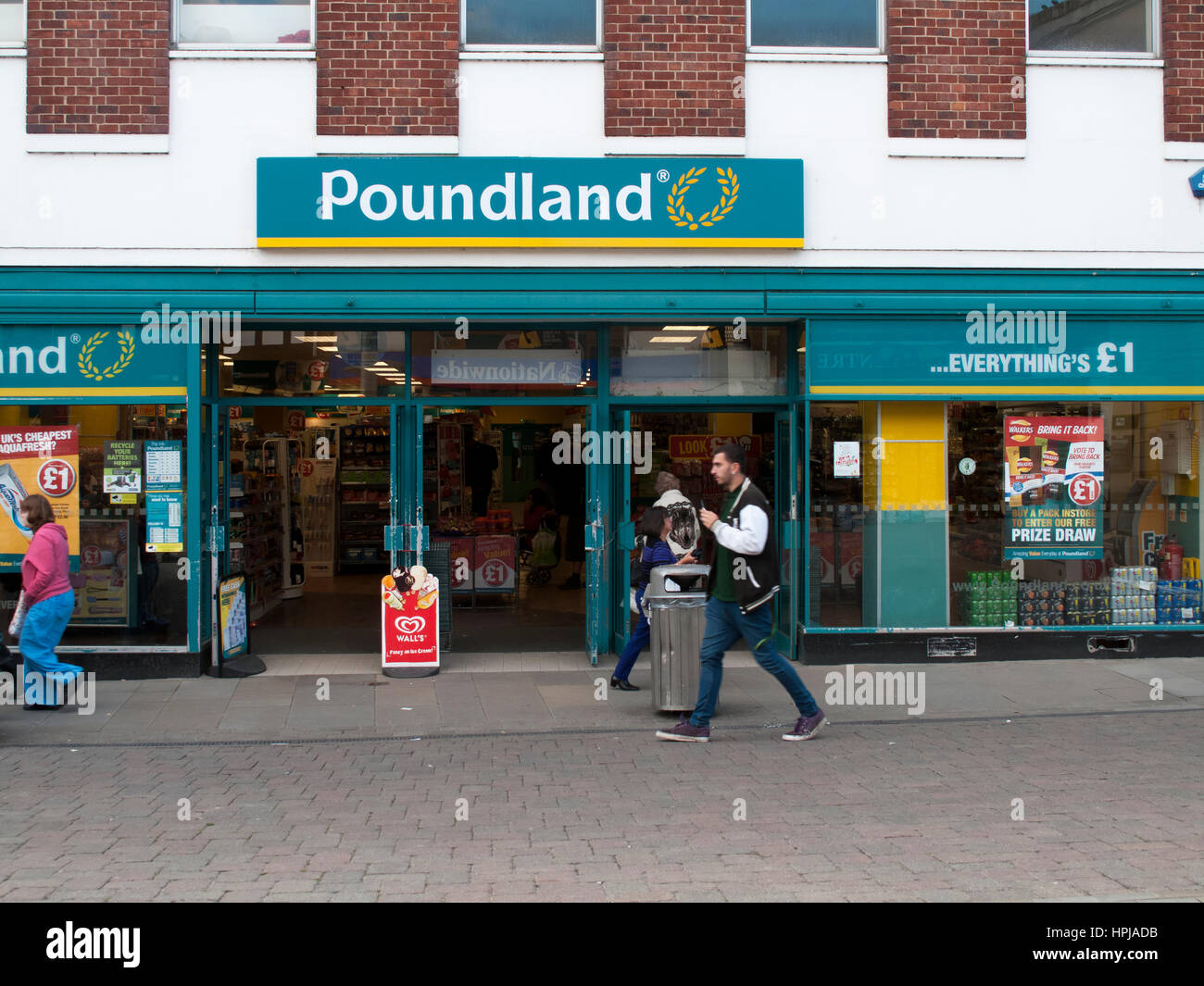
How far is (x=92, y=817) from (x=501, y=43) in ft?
24.7

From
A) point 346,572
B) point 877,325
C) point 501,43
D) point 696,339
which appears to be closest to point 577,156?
point 501,43

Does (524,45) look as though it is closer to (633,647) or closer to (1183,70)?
(633,647)

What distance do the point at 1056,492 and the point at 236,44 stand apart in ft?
28.3

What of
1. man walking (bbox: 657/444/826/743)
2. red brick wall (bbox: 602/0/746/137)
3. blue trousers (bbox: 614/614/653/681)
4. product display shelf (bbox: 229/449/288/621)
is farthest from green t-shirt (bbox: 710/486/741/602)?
product display shelf (bbox: 229/449/288/621)

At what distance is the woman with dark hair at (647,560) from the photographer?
9727mm

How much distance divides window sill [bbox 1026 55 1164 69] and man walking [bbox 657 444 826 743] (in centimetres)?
566

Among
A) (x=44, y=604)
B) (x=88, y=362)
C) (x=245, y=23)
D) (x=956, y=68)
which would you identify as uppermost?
(x=245, y=23)

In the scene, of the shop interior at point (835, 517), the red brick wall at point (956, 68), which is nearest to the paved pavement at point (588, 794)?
the shop interior at point (835, 517)

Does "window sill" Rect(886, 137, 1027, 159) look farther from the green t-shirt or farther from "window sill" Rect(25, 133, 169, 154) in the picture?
"window sill" Rect(25, 133, 169, 154)

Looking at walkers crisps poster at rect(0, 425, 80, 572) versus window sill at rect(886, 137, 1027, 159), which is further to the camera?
window sill at rect(886, 137, 1027, 159)

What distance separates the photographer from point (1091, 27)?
11.2m

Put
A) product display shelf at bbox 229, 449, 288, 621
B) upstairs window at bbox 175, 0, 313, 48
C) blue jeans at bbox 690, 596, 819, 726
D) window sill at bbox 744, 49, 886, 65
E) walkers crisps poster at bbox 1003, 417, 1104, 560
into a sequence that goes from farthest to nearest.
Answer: product display shelf at bbox 229, 449, 288, 621 < walkers crisps poster at bbox 1003, 417, 1104, 560 < window sill at bbox 744, 49, 886, 65 < upstairs window at bbox 175, 0, 313, 48 < blue jeans at bbox 690, 596, 819, 726

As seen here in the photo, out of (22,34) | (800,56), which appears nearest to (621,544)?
(800,56)

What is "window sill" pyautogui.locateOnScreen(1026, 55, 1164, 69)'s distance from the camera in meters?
11.0
